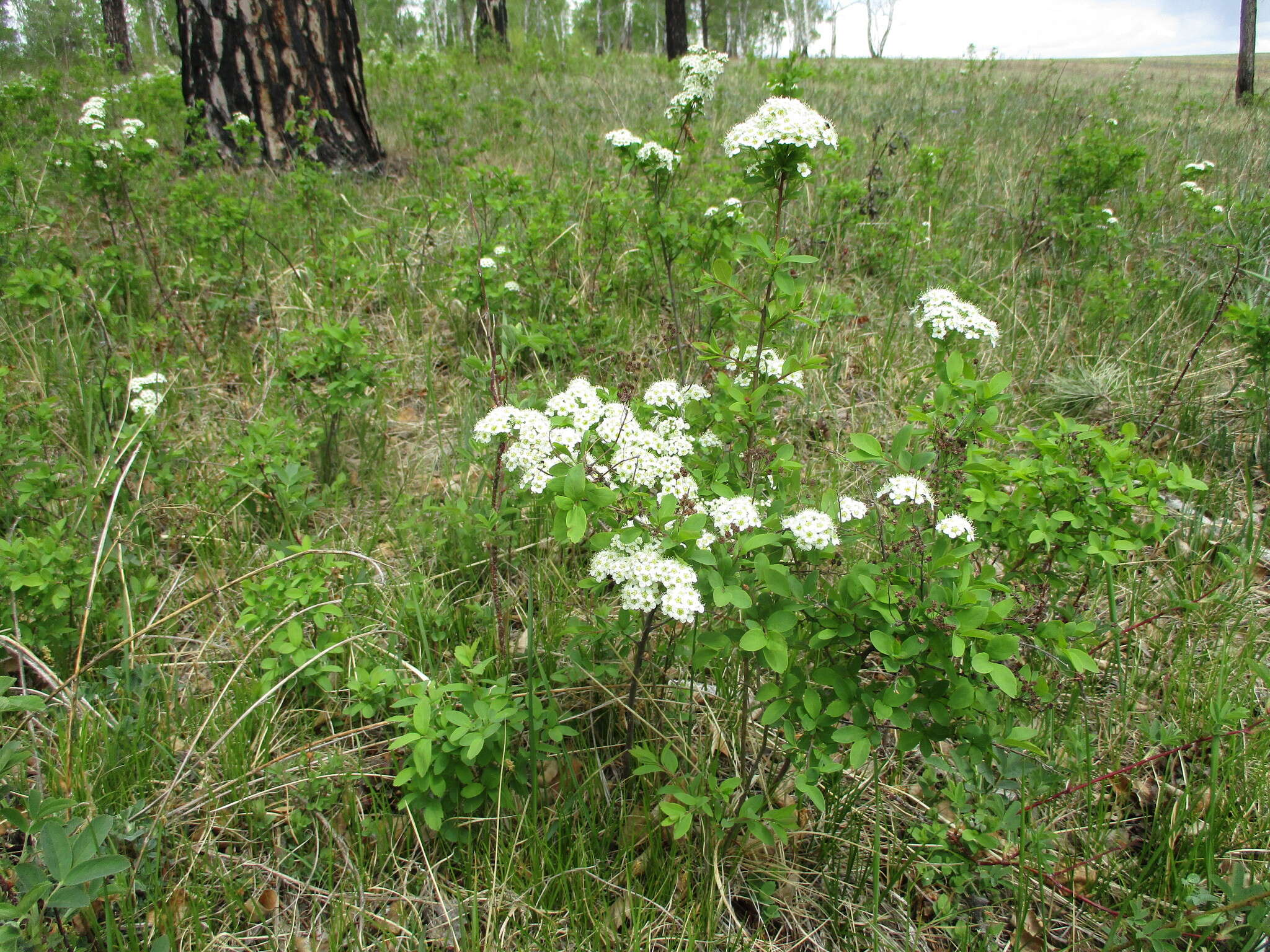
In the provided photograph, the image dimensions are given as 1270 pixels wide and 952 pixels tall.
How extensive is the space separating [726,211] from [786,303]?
171 centimetres

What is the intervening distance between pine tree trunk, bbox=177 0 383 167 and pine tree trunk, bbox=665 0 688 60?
22.8ft

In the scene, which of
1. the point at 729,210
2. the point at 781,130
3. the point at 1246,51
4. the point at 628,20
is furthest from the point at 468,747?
the point at 628,20

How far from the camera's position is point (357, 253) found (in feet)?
13.5

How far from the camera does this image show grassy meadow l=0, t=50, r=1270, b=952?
1572mm

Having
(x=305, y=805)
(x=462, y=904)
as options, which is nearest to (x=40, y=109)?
(x=305, y=805)

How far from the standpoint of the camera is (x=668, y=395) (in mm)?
1657

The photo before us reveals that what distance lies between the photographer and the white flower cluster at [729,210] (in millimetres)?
2967

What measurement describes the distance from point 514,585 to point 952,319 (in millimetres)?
1601

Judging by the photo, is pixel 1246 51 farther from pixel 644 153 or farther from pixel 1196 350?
pixel 644 153

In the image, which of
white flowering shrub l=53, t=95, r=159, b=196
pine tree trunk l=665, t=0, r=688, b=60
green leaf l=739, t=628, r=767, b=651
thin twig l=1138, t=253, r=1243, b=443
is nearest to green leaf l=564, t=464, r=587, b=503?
green leaf l=739, t=628, r=767, b=651

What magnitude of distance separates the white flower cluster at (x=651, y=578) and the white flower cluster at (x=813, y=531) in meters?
0.21

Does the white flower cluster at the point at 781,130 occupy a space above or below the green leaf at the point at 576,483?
above

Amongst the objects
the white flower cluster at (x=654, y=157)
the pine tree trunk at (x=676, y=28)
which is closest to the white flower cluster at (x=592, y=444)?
the white flower cluster at (x=654, y=157)

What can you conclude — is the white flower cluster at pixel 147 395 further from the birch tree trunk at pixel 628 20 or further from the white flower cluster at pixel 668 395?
the birch tree trunk at pixel 628 20
